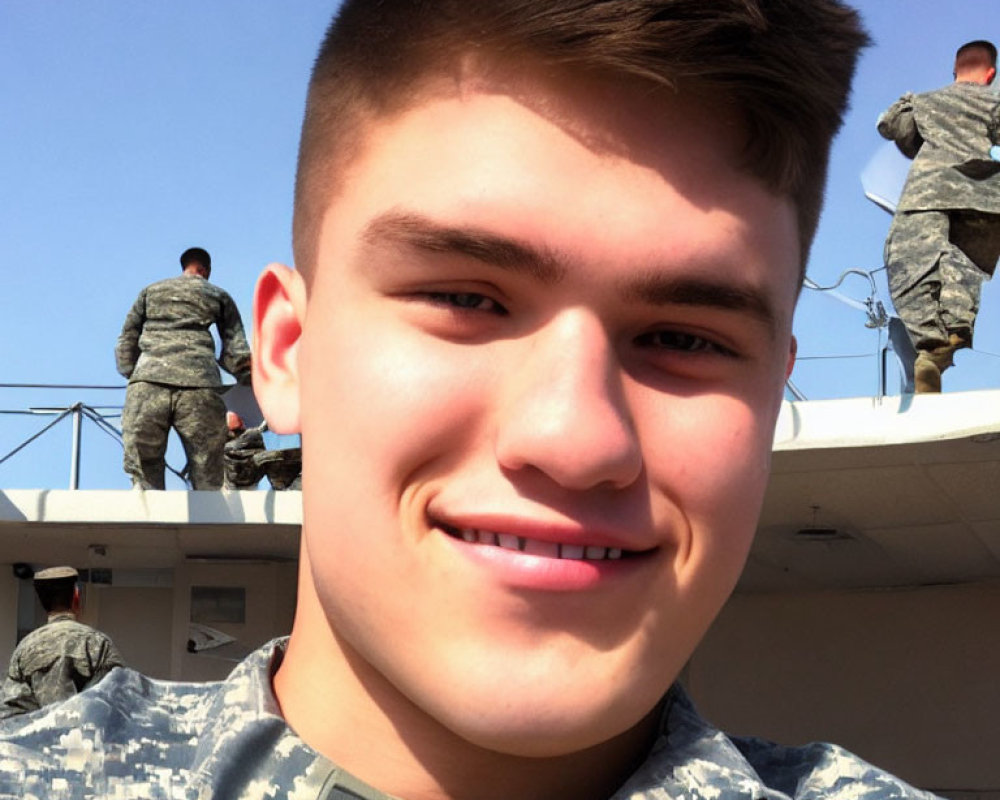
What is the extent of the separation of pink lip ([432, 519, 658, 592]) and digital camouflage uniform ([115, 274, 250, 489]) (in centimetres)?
682

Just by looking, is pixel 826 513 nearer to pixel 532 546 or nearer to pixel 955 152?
pixel 955 152

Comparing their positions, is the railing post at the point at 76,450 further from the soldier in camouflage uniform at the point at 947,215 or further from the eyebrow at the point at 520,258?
the eyebrow at the point at 520,258

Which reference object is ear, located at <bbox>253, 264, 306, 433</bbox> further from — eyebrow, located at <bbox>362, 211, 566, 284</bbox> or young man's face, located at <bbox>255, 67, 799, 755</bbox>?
eyebrow, located at <bbox>362, 211, 566, 284</bbox>

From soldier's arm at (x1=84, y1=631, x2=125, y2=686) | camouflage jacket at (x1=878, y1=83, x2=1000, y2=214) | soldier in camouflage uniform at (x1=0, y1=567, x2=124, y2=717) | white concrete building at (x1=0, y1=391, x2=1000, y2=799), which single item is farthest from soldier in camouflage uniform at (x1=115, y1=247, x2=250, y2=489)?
camouflage jacket at (x1=878, y1=83, x2=1000, y2=214)

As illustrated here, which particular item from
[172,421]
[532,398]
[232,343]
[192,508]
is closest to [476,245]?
[532,398]

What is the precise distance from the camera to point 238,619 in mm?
11578

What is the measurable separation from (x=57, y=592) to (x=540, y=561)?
21.0ft

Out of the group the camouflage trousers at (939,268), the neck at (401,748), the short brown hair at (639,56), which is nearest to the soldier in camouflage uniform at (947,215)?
the camouflage trousers at (939,268)

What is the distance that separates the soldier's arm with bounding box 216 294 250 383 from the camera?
325 inches

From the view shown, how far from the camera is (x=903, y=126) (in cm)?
690

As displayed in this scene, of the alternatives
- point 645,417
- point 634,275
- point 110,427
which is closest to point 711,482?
point 645,417

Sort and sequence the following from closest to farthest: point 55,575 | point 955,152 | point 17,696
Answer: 1. point 955,152
2. point 17,696
3. point 55,575

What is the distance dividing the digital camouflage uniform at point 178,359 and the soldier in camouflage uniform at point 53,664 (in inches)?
53.7

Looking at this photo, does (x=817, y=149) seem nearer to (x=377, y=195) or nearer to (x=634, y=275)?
(x=634, y=275)
